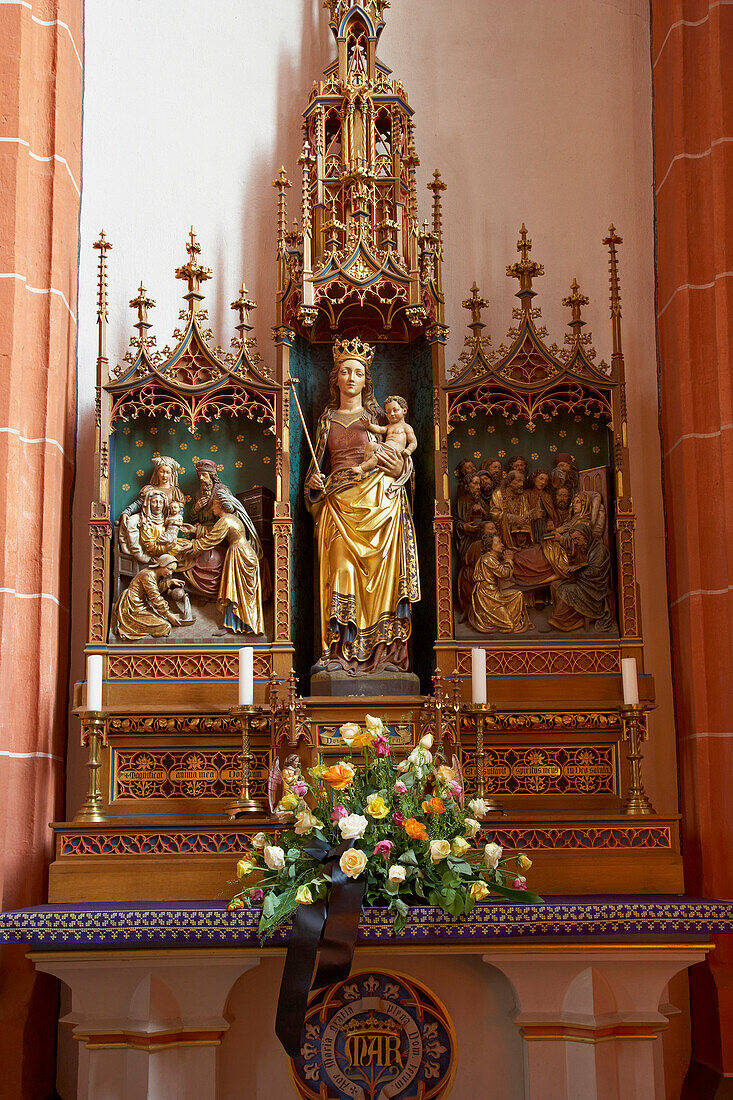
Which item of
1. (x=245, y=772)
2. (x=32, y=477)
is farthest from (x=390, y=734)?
(x=32, y=477)

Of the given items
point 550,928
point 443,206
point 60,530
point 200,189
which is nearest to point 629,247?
point 443,206

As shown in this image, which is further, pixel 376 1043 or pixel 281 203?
pixel 281 203

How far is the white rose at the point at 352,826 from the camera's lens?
5305 millimetres

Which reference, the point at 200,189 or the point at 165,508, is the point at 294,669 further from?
the point at 200,189

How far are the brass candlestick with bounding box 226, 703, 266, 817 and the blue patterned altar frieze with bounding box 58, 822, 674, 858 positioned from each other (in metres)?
0.21

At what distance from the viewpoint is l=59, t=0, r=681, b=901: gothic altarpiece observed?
661 cm

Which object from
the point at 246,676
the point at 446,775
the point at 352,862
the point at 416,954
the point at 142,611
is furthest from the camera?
the point at 142,611

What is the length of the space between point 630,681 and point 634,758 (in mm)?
404

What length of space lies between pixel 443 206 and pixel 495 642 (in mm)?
3105

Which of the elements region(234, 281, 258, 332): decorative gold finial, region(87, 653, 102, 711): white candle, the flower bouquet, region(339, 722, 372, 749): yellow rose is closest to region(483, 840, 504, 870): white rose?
the flower bouquet

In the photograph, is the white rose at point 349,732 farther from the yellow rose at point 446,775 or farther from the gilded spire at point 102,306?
the gilded spire at point 102,306

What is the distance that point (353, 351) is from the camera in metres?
7.29

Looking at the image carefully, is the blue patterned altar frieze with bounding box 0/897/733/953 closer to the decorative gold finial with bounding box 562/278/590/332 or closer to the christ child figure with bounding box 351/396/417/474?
the christ child figure with bounding box 351/396/417/474

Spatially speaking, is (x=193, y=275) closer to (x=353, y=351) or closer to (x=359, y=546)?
(x=353, y=351)
